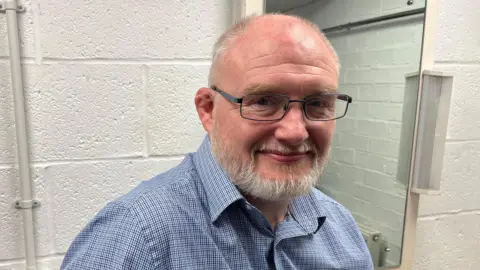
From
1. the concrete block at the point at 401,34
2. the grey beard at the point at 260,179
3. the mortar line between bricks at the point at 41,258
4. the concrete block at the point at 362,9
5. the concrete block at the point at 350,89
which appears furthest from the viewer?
the concrete block at the point at 350,89

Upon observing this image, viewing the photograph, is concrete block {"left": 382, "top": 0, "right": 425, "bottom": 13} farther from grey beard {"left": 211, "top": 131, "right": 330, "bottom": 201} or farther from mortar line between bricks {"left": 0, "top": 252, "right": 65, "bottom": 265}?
mortar line between bricks {"left": 0, "top": 252, "right": 65, "bottom": 265}

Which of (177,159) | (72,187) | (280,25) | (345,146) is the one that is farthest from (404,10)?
(72,187)

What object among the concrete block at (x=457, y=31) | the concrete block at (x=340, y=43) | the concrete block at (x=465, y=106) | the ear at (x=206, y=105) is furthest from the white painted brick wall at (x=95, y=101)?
the concrete block at (x=465, y=106)

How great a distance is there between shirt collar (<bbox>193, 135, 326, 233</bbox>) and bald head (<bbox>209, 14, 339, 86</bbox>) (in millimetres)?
171

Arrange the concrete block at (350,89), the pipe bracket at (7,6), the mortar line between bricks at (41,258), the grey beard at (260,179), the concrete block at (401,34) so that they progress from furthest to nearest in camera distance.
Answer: the concrete block at (350,89)
the concrete block at (401,34)
the mortar line between bricks at (41,258)
the pipe bracket at (7,6)
the grey beard at (260,179)

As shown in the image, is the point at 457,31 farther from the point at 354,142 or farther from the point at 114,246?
the point at 114,246

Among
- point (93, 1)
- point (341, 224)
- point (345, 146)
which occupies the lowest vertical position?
point (341, 224)

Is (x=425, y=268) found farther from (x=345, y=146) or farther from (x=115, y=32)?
(x=115, y=32)

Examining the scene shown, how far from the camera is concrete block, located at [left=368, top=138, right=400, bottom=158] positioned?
4.75 ft

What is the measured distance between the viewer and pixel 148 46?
3.68 ft

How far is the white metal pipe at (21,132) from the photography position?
1.01m

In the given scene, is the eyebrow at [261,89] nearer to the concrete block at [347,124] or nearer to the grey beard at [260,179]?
the grey beard at [260,179]

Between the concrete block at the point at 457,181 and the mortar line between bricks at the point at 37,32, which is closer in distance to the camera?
the mortar line between bricks at the point at 37,32

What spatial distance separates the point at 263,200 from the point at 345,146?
85 centimetres
